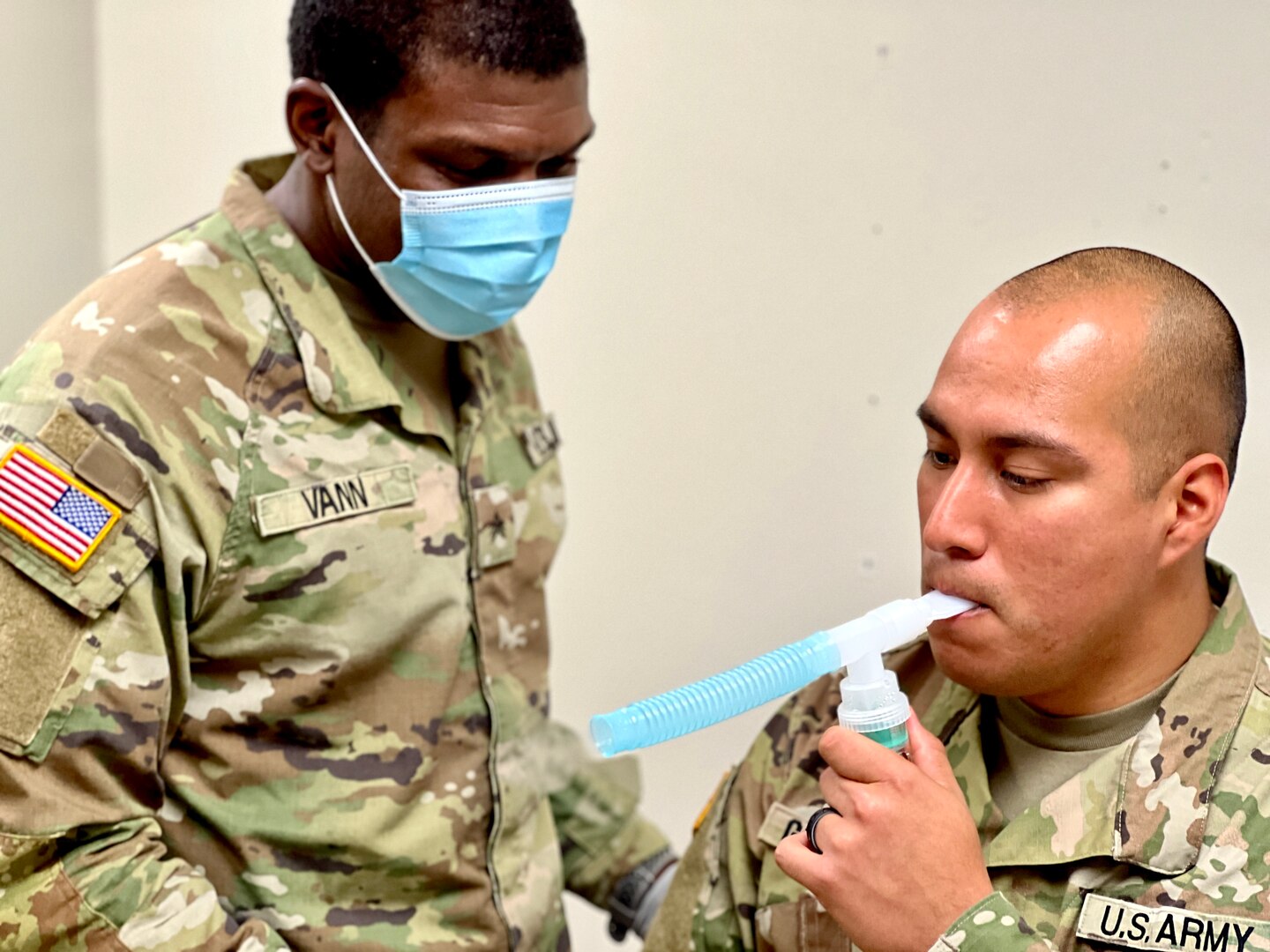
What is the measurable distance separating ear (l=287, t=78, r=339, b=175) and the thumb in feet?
3.26

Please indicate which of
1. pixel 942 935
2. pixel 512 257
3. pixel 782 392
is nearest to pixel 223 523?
pixel 512 257

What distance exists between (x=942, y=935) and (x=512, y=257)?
94cm

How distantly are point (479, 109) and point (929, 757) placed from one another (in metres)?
0.89

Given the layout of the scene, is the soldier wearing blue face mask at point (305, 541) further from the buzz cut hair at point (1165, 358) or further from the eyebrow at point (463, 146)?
the buzz cut hair at point (1165, 358)

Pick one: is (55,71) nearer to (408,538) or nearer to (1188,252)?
(408,538)

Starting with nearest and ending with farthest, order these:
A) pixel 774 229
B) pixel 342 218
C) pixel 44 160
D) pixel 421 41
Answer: pixel 421 41 → pixel 342 218 → pixel 774 229 → pixel 44 160

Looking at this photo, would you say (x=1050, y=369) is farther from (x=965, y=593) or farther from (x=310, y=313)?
(x=310, y=313)

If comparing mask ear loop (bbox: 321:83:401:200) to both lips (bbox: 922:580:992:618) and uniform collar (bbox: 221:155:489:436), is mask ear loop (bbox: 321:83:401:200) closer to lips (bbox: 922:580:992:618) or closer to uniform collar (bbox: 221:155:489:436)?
uniform collar (bbox: 221:155:489:436)

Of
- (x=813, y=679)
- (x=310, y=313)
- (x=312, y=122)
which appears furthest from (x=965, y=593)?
(x=312, y=122)

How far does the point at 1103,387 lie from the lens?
1257mm

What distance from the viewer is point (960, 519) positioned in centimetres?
127

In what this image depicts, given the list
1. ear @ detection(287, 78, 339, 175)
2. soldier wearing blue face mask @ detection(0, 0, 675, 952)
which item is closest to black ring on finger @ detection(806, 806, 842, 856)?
soldier wearing blue face mask @ detection(0, 0, 675, 952)

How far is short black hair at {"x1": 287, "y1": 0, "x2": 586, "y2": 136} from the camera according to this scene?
155cm

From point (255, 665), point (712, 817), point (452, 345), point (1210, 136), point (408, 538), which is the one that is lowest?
point (712, 817)
